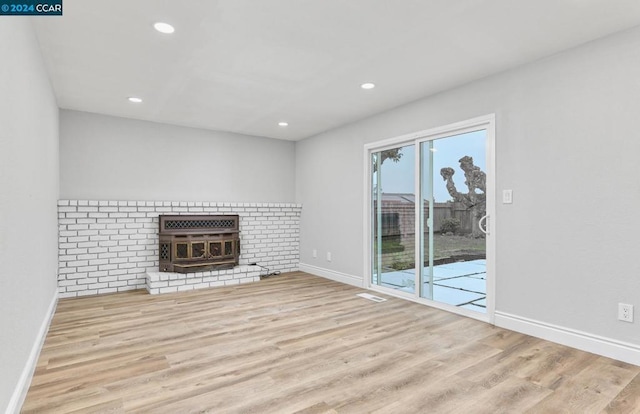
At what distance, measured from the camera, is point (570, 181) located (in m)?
2.82

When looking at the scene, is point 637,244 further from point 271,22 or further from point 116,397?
point 116,397

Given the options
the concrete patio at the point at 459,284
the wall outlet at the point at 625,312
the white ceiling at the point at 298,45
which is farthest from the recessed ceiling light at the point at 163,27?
the wall outlet at the point at 625,312

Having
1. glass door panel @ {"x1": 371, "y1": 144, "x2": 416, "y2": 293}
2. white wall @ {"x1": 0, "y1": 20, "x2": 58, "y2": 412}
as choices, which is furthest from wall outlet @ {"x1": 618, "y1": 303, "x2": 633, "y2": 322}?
white wall @ {"x1": 0, "y1": 20, "x2": 58, "y2": 412}

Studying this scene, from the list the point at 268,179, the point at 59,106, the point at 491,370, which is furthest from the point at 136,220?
the point at 491,370

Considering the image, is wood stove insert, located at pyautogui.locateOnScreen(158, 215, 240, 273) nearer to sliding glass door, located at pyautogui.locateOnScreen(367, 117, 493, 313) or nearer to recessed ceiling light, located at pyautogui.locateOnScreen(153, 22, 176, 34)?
sliding glass door, located at pyautogui.locateOnScreen(367, 117, 493, 313)

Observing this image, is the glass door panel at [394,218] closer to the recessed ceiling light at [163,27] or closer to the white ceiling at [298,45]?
the white ceiling at [298,45]

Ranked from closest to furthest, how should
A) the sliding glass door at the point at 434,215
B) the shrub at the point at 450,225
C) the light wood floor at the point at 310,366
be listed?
the light wood floor at the point at 310,366, the sliding glass door at the point at 434,215, the shrub at the point at 450,225

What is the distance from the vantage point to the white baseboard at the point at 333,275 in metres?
5.02

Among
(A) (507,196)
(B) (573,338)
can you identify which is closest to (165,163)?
(A) (507,196)

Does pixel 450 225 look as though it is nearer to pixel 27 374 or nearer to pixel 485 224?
pixel 485 224

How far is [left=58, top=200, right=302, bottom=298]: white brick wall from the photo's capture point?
4.43m

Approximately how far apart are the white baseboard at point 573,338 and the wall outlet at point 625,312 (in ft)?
0.57

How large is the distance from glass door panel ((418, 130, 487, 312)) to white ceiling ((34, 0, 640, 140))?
2.35ft

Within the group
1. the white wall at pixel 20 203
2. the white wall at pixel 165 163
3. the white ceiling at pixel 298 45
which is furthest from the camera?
the white wall at pixel 165 163
